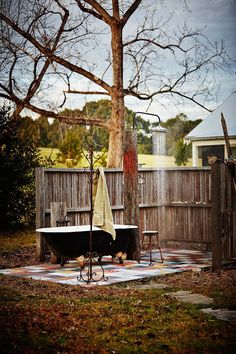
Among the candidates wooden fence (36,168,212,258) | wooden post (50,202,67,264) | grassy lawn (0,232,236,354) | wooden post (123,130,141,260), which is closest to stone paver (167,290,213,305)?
grassy lawn (0,232,236,354)

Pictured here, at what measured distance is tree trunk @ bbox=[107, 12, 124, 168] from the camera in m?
12.4

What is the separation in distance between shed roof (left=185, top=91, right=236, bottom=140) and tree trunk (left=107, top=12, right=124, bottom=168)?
5.52 feet

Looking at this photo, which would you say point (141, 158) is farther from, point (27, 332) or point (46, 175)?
point (27, 332)

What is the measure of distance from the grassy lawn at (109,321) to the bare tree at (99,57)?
6293 millimetres

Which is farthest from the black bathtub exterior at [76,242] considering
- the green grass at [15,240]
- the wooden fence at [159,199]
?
the green grass at [15,240]

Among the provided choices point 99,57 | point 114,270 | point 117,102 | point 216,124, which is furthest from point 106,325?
point 99,57

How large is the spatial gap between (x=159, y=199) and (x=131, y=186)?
1984mm

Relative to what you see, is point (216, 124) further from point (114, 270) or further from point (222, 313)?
point (222, 313)

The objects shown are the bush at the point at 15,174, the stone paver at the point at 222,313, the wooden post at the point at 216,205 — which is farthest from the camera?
the bush at the point at 15,174

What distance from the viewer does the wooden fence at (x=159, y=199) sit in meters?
9.04

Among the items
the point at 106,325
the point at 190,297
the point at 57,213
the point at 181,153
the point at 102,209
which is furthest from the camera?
the point at 181,153

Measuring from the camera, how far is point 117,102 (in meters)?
12.6

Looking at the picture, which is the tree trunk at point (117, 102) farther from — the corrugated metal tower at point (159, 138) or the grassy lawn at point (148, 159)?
the corrugated metal tower at point (159, 138)

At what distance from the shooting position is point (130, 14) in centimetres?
1253
